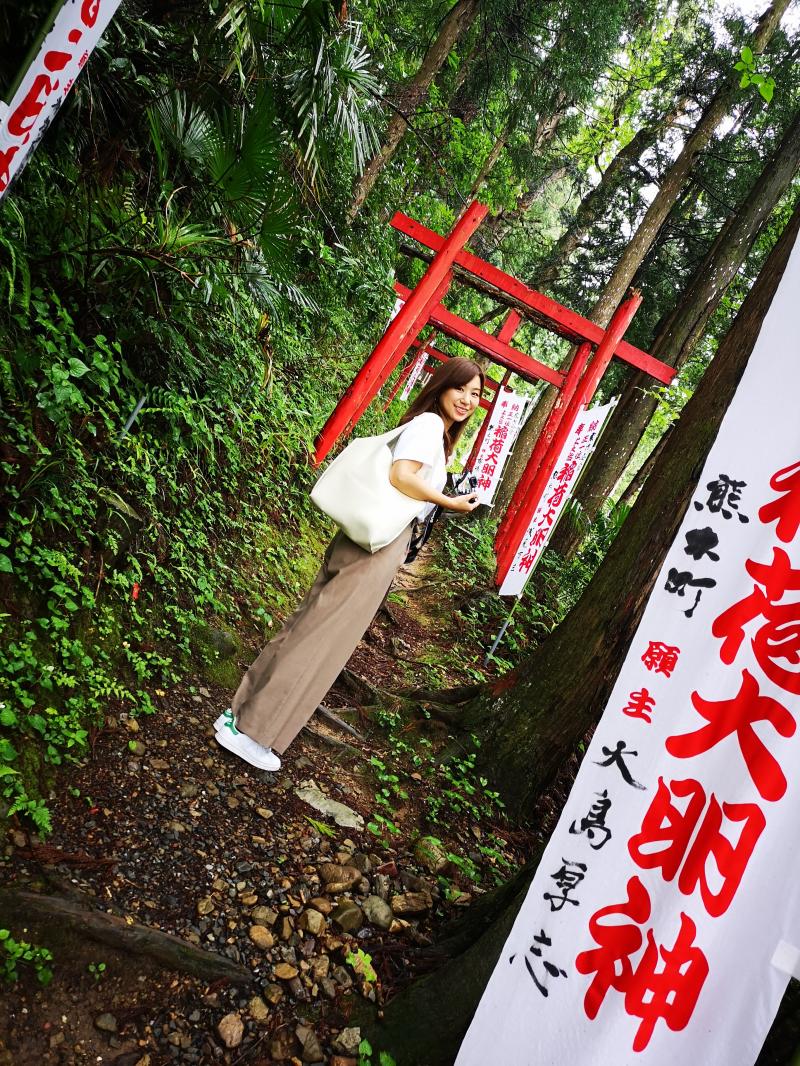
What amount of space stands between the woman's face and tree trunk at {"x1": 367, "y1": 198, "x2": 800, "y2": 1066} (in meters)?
0.93

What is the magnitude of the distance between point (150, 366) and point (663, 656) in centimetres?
331

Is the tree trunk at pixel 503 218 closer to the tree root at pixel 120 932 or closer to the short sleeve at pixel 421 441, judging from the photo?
the short sleeve at pixel 421 441

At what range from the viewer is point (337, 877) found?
7.67ft

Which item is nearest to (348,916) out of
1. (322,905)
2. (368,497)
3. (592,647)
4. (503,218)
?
(322,905)

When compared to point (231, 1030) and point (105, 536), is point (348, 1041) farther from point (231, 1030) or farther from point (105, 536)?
point (105, 536)

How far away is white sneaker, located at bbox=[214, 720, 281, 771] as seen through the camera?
2.69 m


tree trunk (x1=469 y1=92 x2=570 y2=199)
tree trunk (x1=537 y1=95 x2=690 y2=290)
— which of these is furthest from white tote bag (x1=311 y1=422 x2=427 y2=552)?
tree trunk (x1=537 y1=95 x2=690 y2=290)

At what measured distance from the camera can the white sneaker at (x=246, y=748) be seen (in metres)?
2.69

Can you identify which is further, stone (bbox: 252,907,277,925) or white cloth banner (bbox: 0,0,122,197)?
stone (bbox: 252,907,277,925)

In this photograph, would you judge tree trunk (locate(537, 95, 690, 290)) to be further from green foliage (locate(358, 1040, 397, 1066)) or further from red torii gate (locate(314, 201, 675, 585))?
green foliage (locate(358, 1040, 397, 1066))

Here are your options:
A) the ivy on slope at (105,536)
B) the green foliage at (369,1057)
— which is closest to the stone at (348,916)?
the green foliage at (369,1057)

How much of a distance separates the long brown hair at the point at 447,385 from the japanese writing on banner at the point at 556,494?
3402 millimetres

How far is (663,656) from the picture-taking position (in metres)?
1.58

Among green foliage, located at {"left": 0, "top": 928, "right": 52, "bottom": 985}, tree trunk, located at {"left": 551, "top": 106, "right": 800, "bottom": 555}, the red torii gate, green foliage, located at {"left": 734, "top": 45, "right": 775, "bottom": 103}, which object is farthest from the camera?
tree trunk, located at {"left": 551, "top": 106, "right": 800, "bottom": 555}
